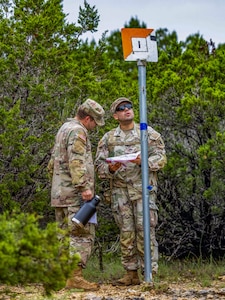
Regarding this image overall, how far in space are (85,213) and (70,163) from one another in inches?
19.0

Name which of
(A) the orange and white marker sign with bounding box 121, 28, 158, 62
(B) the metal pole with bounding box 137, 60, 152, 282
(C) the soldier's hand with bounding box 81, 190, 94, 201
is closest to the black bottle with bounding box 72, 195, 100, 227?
(C) the soldier's hand with bounding box 81, 190, 94, 201

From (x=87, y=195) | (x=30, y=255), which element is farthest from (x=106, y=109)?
(x=30, y=255)

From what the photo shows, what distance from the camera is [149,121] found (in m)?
8.23

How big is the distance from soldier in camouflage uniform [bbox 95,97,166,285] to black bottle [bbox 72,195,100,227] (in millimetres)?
601

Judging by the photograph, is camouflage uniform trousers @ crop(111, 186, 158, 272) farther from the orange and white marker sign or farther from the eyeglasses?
the orange and white marker sign

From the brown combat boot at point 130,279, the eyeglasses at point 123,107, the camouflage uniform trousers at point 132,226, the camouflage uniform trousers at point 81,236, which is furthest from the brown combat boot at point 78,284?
the eyeglasses at point 123,107

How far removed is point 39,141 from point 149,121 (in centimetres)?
145

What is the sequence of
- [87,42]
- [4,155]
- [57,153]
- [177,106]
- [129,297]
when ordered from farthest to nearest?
[87,42] → [177,106] → [4,155] → [57,153] → [129,297]

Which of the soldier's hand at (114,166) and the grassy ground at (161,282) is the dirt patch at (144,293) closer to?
the grassy ground at (161,282)

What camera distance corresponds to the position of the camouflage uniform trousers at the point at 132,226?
698 cm

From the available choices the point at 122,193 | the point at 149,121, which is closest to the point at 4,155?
the point at 122,193

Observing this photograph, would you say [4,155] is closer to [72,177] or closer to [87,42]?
[72,177]

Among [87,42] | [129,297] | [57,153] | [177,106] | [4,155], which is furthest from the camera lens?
[87,42]

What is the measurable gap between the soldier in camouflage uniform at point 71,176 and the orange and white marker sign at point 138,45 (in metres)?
0.58
